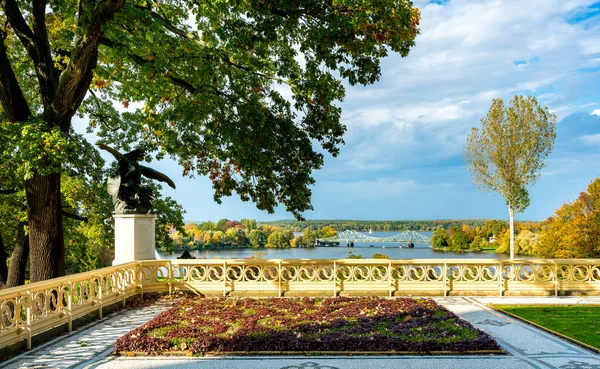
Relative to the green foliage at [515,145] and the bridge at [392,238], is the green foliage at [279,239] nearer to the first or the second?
the green foliage at [515,145]

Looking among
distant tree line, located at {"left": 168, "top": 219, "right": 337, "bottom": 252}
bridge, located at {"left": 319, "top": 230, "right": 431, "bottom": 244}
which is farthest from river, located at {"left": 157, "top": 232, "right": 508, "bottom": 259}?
bridge, located at {"left": 319, "top": 230, "right": 431, "bottom": 244}

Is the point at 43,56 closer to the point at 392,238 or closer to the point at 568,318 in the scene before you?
the point at 568,318

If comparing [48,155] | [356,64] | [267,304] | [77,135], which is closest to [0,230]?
[77,135]

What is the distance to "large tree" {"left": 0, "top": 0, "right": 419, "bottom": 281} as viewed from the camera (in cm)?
884

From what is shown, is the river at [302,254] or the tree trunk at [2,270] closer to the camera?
the tree trunk at [2,270]

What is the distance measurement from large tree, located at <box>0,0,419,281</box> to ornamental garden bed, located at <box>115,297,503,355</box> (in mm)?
2714

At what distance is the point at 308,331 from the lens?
23.2 feet

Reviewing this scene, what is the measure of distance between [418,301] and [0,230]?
17852 millimetres

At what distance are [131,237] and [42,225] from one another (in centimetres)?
191

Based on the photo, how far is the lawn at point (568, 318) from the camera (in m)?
7.05

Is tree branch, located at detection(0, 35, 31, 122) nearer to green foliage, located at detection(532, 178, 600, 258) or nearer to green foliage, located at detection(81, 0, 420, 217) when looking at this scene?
green foliage, located at detection(81, 0, 420, 217)

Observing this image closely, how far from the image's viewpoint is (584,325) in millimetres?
7668

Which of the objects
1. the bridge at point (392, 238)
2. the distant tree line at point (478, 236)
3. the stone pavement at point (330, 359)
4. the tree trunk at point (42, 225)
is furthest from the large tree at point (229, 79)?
the bridge at point (392, 238)

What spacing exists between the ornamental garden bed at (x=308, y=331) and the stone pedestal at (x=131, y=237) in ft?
7.66
